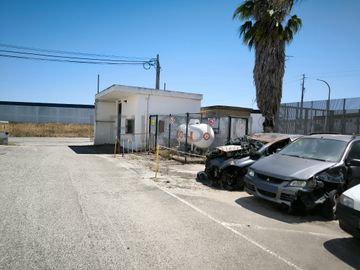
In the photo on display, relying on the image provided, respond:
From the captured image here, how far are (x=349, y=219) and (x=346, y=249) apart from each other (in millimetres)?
497

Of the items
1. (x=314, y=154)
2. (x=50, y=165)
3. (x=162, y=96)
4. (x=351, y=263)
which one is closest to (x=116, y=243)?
(x=351, y=263)

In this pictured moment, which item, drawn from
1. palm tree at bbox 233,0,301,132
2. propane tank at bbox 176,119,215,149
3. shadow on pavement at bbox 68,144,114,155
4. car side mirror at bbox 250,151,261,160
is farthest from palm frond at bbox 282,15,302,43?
shadow on pavement at bbox 68,144,114,155

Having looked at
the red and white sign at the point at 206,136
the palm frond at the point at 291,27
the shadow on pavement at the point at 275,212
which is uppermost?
the palm frond at the point at 291,27

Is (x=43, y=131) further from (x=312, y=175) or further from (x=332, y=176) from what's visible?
(x=332, y=176)

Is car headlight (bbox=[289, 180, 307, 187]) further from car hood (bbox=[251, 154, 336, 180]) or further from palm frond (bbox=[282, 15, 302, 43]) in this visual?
palm frond (bbox=[282, 15, 302, 43])

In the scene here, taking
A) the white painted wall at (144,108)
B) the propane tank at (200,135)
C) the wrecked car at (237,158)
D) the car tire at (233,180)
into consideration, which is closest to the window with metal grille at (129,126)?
the white painted wall at (144,108)

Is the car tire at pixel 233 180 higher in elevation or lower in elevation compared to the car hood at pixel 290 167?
lower

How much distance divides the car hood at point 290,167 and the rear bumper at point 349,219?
1.20 m

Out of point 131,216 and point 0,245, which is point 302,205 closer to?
point 131,216

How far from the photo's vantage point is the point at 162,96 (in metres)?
18.2

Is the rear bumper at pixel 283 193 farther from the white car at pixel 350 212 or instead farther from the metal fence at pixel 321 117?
the metal fence at pixel 321 117

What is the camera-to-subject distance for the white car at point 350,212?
4051 millimetres

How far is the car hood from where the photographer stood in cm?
561

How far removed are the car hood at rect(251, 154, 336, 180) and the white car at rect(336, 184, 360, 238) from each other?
1.13 metres
